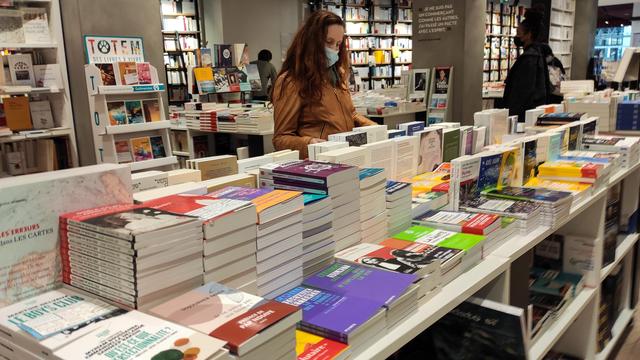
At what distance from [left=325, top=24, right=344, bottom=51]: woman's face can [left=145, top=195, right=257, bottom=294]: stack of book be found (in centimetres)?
167

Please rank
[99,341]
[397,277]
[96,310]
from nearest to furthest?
[99,341] → [96,310] → [397,277]

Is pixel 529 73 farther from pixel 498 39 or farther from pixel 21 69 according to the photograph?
pixel 498 39

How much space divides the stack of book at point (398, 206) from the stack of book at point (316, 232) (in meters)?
0.33

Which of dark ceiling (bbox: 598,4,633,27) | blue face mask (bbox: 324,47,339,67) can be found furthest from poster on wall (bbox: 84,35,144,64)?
dark ceiling (bbox: 598,4,633,27)

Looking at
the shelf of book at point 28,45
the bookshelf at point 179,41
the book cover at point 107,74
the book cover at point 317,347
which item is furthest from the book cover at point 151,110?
the bookshelf at point 179,41

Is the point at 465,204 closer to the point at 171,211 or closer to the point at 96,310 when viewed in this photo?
the point at 171,211

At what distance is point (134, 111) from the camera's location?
4465 millimetres

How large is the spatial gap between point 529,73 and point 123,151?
3.46m

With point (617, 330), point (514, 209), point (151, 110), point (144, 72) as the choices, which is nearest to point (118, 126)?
point (151, 110)

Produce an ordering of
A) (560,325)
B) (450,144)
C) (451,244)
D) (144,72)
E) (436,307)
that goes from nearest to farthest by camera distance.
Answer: (436,307), (451,244), (560,325), (450,144), (144,72)

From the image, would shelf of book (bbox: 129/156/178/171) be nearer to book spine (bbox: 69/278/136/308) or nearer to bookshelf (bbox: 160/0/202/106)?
book spine (bbox: 69/278/136/308)

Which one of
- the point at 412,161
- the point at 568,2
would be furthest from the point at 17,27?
the point at 568,2

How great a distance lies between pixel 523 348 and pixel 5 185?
1.40 meters

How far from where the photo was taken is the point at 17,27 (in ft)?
14.0
